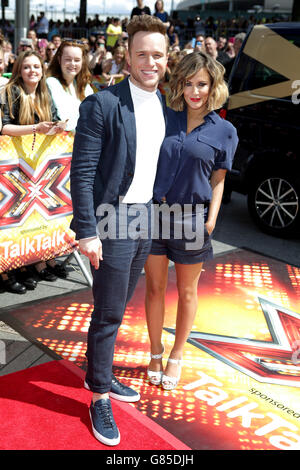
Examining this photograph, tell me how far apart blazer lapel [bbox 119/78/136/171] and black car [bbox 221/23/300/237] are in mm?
3627

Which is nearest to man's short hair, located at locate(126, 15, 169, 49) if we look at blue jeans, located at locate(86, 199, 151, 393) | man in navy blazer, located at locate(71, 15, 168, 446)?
man in navy blazer, located at locate(71, 15, 168, 446)

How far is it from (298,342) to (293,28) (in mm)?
3637

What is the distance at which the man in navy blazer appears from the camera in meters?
2.41

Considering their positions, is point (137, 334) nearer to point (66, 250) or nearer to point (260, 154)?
point (66, 250)

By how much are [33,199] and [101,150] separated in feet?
5.94

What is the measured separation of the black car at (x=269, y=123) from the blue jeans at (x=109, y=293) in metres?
3.57

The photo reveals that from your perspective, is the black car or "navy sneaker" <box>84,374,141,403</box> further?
the black car

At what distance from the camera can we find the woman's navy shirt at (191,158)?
2775 mm

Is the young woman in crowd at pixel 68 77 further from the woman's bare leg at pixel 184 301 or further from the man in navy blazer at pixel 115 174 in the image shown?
the man in navy blazer at pixel 115 174

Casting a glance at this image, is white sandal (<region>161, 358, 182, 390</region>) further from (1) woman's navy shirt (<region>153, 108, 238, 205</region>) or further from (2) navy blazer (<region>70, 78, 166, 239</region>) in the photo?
(2) navy blazer (<region>70, 78, 166, 239</region>)

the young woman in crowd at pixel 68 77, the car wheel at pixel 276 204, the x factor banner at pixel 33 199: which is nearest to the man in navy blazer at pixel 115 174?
the x factor banner at pixel 33 199

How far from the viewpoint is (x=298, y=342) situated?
3.88 meters

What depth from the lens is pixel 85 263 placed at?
5.17 metres

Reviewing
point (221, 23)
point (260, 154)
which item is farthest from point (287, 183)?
point (221, 23)
